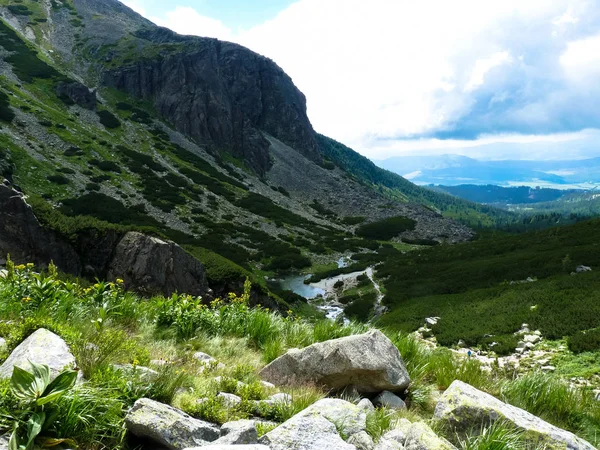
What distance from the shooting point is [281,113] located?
151m

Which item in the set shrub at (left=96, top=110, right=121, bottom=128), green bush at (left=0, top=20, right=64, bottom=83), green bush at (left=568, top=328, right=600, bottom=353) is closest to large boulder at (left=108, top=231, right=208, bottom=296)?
green bush at (left=568, top=328, right=600, bottom=353)

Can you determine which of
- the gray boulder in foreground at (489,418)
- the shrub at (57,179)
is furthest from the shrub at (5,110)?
the gray boulder in foreground at (489,418)

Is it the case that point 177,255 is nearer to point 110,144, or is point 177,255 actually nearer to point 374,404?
point 374,404

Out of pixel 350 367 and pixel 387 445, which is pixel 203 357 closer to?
pixel 350 367

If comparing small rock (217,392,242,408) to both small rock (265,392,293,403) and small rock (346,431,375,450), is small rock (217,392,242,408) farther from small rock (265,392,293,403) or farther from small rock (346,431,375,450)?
small rock (346,431,375,450)

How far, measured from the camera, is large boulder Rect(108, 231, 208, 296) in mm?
19547

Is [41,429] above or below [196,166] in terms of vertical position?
below

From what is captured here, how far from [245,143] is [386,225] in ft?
184

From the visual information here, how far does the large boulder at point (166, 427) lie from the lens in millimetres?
3637

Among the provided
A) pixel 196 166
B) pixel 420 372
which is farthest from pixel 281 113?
pixel 420 372

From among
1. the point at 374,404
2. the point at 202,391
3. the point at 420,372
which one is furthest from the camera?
the point at 420,372

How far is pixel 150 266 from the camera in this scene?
20.1 metres

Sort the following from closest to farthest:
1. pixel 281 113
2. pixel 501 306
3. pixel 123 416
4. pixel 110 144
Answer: pixel 123 416
pixel 501 306
pixel 110 144
pixel 281 113

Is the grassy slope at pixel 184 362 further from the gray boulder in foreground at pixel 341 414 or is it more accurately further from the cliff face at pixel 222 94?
the cliff face at pixel 222 94
